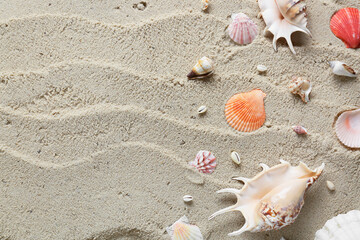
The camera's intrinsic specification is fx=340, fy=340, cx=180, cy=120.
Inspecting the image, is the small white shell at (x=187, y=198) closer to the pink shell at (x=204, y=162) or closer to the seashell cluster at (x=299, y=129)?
the pink shell at (x=204, y=162)

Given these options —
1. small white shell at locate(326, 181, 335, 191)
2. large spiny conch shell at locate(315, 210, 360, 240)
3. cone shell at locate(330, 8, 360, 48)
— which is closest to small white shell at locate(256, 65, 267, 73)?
cone shell at locate(330, 8, 360, 48)

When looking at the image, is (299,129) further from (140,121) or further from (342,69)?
(140,121)

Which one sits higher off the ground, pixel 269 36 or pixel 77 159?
pixel 269 36

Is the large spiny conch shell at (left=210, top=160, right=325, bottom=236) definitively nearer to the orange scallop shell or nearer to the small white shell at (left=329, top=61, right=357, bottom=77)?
the orange scallop shell

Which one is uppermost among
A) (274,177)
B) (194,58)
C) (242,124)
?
(194,58)

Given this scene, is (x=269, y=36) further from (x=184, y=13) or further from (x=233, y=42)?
(x=184, y=13)

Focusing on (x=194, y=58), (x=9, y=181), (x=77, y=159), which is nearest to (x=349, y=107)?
(x=194, y=58)
